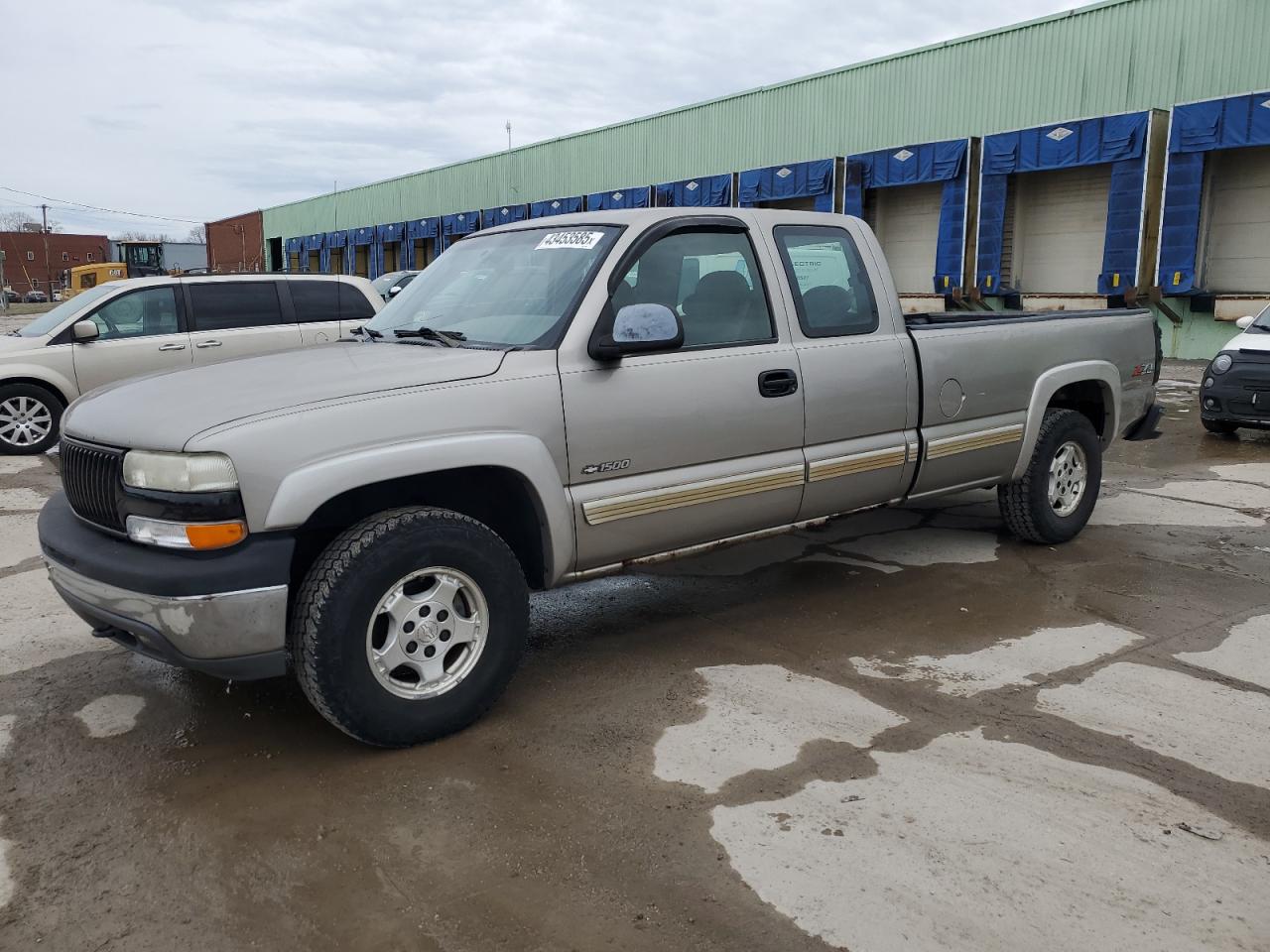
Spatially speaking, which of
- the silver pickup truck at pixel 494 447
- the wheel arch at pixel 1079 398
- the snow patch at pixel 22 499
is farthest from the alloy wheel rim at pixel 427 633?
the snow patch at pixel 22 499

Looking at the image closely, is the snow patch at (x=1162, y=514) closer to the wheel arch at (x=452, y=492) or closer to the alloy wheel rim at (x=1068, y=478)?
the alloy wheel rim at (x=1068, y=478)

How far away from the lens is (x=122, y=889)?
8.89ft

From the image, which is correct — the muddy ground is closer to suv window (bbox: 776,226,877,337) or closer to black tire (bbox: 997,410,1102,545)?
black tire (bbox: 997,410,1102,545)

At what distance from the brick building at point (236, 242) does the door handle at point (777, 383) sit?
55361 millimetres

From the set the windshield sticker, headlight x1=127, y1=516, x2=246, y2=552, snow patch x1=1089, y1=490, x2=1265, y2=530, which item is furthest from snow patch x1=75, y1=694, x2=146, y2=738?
snow patch x1=1089, y1=490, x2=1265, y2=530

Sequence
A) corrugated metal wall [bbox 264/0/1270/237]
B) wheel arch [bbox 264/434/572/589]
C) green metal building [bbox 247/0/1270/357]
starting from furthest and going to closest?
1. corrugated metal wall [bbox 264/0/1270/237]
2. green metal building [bbox 247/0/1270/357]
3. wheel arch [bbox 264/434/572/589]

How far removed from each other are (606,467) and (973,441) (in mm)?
2338

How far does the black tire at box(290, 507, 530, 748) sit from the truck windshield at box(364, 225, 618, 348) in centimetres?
87

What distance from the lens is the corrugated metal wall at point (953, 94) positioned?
17.2 meters

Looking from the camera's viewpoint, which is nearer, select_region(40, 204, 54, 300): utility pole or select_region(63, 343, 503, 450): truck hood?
select_region(63, 343, 503, 450): truck hood

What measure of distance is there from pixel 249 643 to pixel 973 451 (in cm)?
372

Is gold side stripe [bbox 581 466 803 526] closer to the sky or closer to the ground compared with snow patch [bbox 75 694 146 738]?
closer to the sky

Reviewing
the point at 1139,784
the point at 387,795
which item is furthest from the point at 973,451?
the point at 387,795

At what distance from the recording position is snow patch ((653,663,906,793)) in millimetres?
3361
